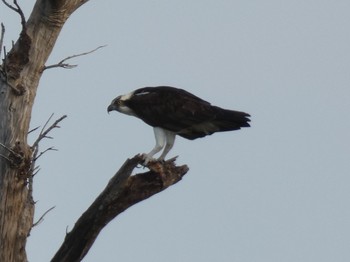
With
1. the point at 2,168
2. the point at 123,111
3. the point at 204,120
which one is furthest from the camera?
the point at 123,111

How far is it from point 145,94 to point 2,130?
2262mm

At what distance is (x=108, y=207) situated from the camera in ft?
32.5

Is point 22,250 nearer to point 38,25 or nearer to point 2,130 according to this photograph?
point 2,130

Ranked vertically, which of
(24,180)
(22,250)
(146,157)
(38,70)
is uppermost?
(38,70)

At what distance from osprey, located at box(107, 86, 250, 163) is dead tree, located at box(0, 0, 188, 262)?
3.32ft

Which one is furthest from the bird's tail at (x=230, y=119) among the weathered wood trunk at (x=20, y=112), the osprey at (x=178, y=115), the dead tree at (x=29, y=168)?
the weathered wood trunk at (x=20, y=112)

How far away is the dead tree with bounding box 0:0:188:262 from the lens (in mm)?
9836

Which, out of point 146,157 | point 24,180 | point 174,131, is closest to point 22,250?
point 24,180

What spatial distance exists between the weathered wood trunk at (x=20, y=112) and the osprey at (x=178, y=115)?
162 centimetres

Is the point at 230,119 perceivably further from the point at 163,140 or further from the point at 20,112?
the point at 20,112

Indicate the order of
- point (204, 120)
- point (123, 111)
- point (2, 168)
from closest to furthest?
1. point (2, 168)
2. point (204, 120)
3. point (123, 111)

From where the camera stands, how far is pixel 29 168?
32.5 feet

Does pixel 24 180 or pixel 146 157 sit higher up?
pixel 146 157

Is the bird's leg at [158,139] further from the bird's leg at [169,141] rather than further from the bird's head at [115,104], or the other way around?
the bird's head at [115,104]
